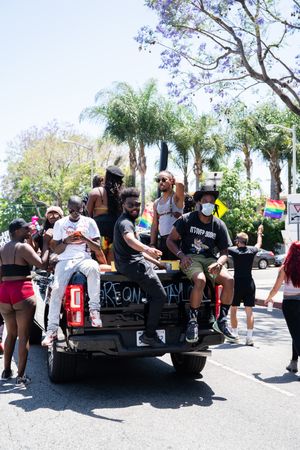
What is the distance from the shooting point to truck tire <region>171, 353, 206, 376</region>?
7.18m

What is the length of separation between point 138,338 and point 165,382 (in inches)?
40.9

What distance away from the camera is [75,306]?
19.9 feet

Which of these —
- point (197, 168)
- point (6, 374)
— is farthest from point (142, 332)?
point (197, 168)

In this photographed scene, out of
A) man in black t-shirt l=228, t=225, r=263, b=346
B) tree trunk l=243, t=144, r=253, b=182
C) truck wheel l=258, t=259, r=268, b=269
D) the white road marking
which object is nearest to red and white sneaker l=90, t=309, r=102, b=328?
the white road marking

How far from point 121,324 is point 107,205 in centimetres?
200

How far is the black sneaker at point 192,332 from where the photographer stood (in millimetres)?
6248

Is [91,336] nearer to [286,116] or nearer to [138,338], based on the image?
[138,338]

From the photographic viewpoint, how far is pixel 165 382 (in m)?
7.03

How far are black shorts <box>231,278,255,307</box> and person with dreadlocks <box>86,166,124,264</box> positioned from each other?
2814 mm

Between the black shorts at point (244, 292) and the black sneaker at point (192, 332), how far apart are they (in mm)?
3435

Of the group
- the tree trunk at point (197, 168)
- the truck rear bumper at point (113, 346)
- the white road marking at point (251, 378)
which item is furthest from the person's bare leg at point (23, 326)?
the tree trunk at point (197, 168)

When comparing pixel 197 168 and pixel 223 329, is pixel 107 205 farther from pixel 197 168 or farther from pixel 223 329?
pixel 197 168

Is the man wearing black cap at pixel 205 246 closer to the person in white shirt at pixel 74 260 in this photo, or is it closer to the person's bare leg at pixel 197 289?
the person's bare leg at pixel 197 289

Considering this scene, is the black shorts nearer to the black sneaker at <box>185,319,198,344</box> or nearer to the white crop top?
the white crop top
